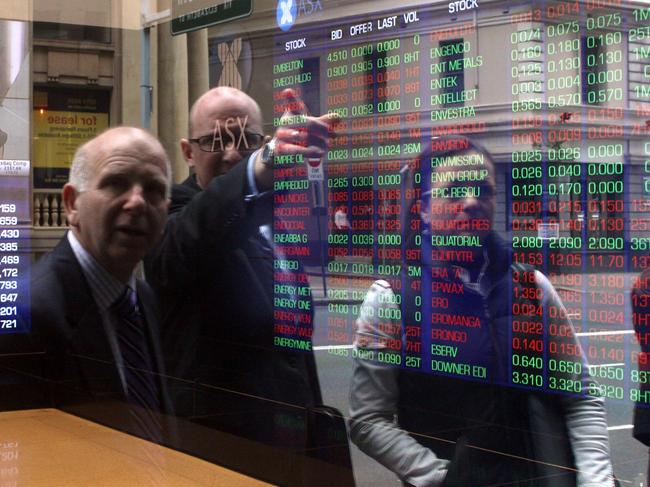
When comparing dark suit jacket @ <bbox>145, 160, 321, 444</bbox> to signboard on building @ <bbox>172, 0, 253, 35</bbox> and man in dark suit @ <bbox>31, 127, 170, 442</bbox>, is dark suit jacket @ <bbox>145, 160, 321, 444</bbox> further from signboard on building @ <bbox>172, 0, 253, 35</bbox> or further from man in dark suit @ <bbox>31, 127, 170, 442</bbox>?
signboard on building @ <bbox>172, 0, 253, 35</bbox>

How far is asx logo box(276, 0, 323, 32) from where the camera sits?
14.7 feet

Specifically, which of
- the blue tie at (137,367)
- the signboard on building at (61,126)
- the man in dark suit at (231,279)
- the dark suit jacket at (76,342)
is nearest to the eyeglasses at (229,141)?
the man in dark suit at (231,279)

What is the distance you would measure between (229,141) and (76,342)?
1850 millimetres

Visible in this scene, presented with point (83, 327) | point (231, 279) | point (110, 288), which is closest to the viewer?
point (231, 279)

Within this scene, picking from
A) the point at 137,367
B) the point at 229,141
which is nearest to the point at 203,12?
the point at 229,141

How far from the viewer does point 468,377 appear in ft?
12.1

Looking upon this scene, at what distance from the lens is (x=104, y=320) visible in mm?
5926

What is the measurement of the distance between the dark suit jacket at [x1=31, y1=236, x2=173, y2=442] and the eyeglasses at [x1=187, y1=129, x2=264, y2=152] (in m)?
0.89

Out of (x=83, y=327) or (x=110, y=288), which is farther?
(x=83, y=327)

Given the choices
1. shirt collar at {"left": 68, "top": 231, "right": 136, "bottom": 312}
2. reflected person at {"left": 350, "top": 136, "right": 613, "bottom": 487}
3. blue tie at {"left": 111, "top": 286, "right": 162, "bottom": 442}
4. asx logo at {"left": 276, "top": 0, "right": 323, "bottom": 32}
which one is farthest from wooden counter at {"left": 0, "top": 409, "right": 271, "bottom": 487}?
asx logo at {"left": 276, "top": 0, "right": 323, "bottom": 32}

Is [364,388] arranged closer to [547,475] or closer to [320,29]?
[547,475]

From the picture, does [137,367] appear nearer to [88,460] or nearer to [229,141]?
[88,460]

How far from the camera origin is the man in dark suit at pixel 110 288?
552 centimetres

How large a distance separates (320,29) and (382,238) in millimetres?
977
